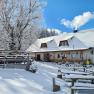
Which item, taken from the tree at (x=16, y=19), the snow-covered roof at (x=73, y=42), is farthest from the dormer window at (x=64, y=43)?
the tree at (x=16, y=19)

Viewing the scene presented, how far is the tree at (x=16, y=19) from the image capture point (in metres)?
43.6

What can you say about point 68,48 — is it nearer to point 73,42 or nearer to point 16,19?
point 73,42

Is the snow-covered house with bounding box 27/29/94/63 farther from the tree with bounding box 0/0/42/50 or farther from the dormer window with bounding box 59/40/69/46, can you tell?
the tree with bounding box 0/0/42/50

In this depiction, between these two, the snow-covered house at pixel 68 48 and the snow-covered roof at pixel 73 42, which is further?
the snow-covered roof at pixel 73 42

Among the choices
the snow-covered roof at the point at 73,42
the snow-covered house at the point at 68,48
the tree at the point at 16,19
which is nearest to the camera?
the snow-covered house at the point at 68,48

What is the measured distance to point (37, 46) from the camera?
53938 millimetres

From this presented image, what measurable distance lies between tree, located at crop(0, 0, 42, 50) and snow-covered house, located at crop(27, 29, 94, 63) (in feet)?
14.6

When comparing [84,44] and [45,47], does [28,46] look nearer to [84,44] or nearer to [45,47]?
[45,47]

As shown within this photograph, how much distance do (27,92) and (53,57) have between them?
35962 mm

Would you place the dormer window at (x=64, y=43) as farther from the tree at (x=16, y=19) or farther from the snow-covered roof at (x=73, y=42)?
the tree at (x=16, y=19)

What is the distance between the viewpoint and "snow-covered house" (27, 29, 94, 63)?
38.9m

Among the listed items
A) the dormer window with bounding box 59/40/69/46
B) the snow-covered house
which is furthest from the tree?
the dormer window with bounding box 59/40/69/46

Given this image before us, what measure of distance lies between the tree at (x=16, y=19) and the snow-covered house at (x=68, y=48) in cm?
446

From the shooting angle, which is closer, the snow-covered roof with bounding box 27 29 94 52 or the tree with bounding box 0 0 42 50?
the snow-covered roof with bounding box 27 29 94 52
